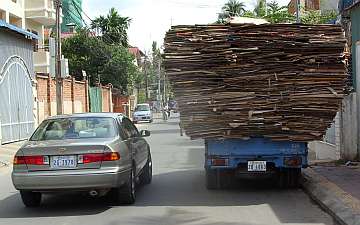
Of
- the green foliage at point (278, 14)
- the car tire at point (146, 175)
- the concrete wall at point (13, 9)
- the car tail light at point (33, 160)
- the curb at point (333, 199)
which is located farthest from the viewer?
the concrete wall at point (13, 9)

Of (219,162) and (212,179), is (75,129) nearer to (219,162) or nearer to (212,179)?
(219,162)

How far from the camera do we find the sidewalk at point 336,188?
7957mm

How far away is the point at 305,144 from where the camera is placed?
1009 cm

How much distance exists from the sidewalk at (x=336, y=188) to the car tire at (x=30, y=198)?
438cm

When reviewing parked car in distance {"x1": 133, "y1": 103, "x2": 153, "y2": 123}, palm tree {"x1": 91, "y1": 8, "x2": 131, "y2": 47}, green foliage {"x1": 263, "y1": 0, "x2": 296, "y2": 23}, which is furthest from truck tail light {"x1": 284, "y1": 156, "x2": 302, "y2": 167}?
palm tree {"x1": 91, "y1": 8, "x2": 131, "y2": 47}

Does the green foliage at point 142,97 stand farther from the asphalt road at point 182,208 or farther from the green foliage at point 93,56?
the asphalt road at point 182,208

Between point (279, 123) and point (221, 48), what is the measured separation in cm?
153

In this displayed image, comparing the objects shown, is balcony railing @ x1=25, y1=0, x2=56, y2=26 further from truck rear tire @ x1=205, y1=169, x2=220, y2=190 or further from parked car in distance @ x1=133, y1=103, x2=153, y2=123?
truck rear tire @ x1=205, y1=169, x2=220, y2=190

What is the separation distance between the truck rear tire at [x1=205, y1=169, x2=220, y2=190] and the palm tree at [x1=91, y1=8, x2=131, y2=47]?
46.2m

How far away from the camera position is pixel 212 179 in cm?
1085

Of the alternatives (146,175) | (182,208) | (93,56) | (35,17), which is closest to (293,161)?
(182,208)

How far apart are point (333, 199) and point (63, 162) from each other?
13.1ft

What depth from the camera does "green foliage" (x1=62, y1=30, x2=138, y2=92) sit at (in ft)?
156

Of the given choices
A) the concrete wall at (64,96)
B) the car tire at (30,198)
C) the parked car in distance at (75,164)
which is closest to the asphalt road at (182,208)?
the car tire at (30,198)
